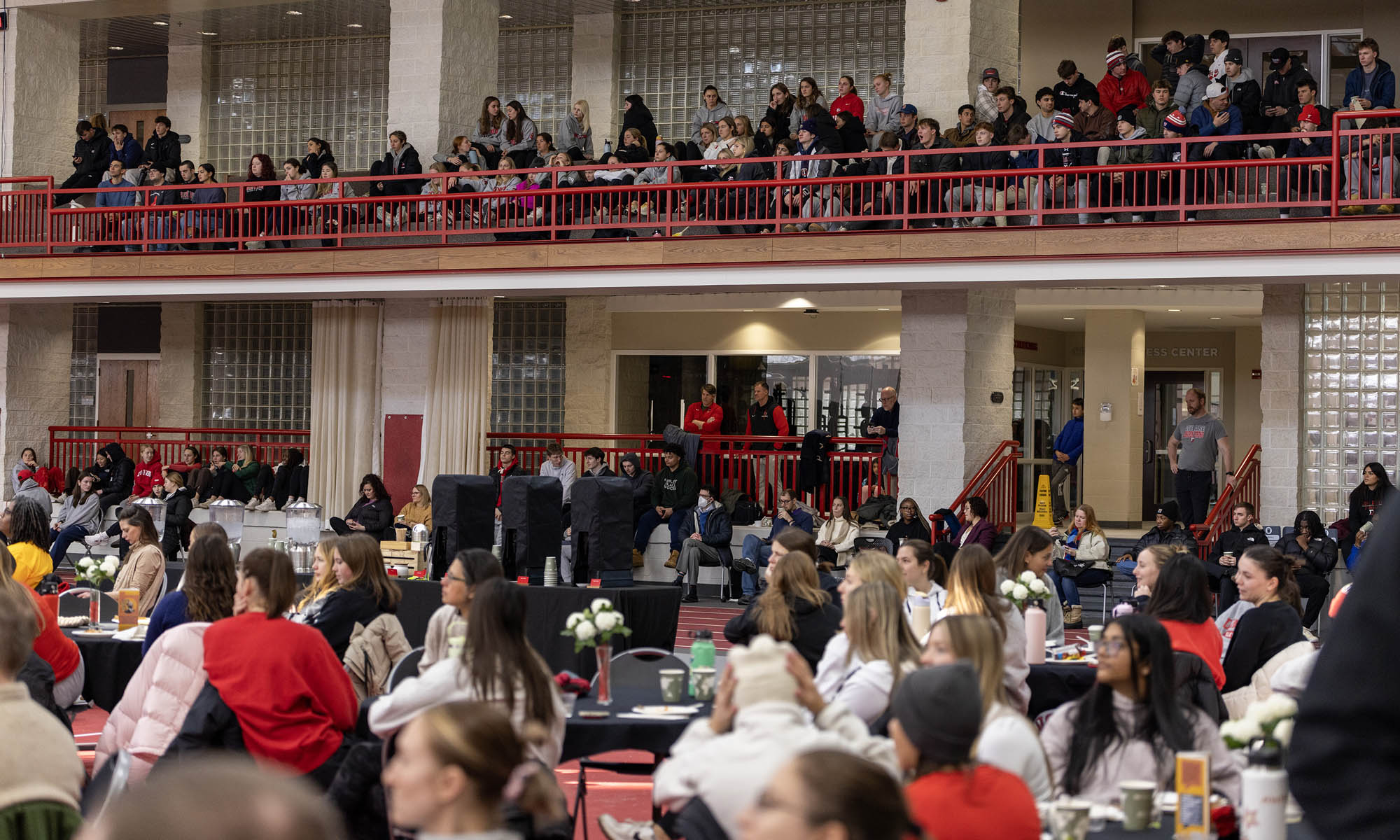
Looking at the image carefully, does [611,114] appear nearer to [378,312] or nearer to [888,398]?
[378,312]

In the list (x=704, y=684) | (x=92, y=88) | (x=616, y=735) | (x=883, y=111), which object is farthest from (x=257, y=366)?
(x=616, y=735)

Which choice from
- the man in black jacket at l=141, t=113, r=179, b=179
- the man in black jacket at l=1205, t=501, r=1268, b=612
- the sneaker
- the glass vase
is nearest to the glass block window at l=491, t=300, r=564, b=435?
the man in black jacket at l=141, t=113, r=179, b=179

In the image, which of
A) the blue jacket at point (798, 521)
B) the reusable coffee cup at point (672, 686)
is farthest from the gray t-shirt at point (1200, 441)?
the reusable coffee cup at point (672, 686)

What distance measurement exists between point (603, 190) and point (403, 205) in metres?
2.91

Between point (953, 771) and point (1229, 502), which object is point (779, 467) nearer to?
point (1229, 502)

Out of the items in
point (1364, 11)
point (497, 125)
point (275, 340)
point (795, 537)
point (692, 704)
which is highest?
point (1364, 11)

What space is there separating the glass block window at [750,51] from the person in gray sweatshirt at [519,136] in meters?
3.07

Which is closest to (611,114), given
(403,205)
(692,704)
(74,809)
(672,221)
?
(403,205)

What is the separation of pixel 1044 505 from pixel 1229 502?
288 centimetres

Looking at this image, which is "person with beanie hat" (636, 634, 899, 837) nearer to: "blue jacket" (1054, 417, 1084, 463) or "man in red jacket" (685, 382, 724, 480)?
"man in red jacket" (685, 382, 724, 480)

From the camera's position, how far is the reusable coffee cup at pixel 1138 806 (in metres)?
4.35

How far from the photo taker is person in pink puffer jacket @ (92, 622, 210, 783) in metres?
5.58

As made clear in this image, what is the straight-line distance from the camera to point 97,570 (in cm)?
895

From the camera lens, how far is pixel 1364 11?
1798 cm
